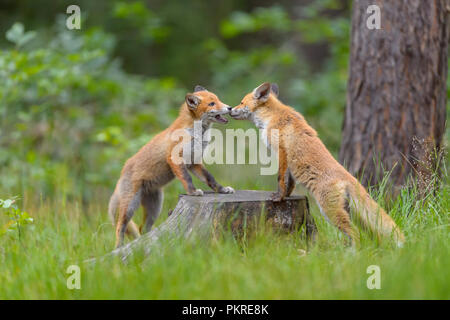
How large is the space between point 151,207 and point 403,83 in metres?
3.41

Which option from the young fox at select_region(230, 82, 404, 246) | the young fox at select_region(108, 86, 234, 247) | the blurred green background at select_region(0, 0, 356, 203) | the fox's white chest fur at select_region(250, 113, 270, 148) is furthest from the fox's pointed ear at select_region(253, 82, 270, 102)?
the blurred green background at select_region(0, 0, 356, 203)

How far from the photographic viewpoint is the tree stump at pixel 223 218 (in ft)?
15.0

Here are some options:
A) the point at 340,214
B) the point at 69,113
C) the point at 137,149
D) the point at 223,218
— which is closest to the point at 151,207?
the point at 223,218

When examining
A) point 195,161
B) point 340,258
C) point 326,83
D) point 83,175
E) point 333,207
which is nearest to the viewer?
point 340,258

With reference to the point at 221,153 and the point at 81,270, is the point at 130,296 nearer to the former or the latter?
the point at 81,270

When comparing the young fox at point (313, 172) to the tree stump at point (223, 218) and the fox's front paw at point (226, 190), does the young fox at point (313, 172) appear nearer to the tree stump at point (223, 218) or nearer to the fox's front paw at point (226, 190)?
the tree stump at point (223, 218)

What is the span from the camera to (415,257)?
3.90m

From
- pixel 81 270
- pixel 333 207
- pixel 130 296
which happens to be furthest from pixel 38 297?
pixel 333 207

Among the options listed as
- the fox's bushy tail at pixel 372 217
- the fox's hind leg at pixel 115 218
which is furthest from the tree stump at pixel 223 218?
the fox's hind leg at pixel 115 218

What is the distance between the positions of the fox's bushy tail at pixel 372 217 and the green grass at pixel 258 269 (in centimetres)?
10

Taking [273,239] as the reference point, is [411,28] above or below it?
above

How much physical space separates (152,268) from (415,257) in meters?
2.08

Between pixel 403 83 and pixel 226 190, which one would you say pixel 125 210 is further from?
pixel 403 83

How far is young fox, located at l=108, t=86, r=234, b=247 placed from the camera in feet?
18.2
